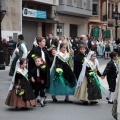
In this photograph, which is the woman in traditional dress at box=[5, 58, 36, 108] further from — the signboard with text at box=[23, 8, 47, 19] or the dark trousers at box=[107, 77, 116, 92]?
the signboard with text at box=[23, 8, 47, 19]

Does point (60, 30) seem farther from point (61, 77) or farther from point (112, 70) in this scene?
point (61, 77)

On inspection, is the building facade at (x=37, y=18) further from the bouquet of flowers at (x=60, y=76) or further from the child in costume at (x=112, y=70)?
the bouquet of flowers at (x=60, y=76)

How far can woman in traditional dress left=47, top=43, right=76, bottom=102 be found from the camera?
10141mm

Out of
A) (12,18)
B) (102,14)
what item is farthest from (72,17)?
(12,18)

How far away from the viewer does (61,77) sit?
10.2 meters

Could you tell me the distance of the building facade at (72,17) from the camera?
37344mm

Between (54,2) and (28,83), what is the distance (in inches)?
1041

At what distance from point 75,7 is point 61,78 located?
98.2 ft

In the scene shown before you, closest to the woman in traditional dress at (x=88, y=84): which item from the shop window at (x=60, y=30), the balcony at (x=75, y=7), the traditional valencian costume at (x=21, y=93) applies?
the traditional valencian costume at (x=21, y=93)

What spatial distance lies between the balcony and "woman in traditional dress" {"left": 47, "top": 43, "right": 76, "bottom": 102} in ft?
88.4

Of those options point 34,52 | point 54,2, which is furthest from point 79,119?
point 54,2

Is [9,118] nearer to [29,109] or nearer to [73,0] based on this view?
[29,109]

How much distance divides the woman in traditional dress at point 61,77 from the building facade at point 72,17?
26938mm

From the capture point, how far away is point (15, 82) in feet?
30.9
